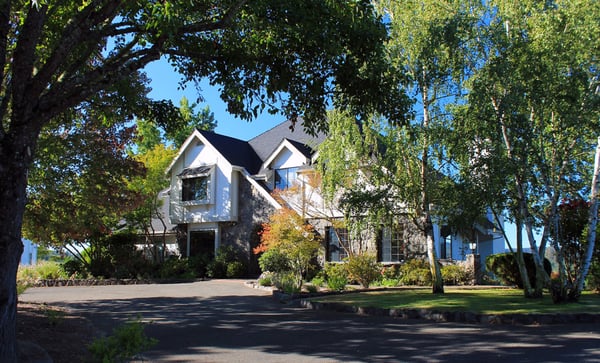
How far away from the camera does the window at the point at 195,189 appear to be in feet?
96.6

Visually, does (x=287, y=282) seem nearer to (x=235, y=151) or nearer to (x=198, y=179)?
(x=198, y=179)

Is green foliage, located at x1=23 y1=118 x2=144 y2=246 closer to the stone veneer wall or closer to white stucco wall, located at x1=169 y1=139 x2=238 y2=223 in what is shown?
the stone veneer wall

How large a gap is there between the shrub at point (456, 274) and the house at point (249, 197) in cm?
237

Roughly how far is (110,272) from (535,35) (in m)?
22.7

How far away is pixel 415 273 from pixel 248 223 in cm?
1049

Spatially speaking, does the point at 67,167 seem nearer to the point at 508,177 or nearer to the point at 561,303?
the point at 508,177

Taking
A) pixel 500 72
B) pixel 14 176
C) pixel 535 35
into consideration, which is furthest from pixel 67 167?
pixel 535 35

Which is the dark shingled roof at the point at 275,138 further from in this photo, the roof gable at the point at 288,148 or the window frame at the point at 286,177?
the window frame at the point at 286,177

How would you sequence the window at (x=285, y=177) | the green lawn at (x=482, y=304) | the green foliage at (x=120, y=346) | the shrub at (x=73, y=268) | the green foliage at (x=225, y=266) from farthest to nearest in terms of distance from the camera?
1. the window at (x=285, y=177)
2. the shrub at (x=73, y=268)
3. the green foliage at (x=225, y=266)
4. the green lawn at (x=482, y=304)
5. the green foliage at (x=120, y=346)

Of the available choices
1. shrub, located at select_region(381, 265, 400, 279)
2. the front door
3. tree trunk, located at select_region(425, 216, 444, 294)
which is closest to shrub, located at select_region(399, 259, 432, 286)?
shrub, located at select_region(381, 265, 400, 279)

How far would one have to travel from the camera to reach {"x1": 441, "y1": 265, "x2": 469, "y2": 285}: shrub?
21734 millimetres

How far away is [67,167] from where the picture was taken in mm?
13883

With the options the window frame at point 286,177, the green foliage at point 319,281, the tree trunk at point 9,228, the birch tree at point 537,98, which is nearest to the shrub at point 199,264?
the window frame at point 286,177

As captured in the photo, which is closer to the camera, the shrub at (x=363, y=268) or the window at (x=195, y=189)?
the shrub at (x=363, y=268)
